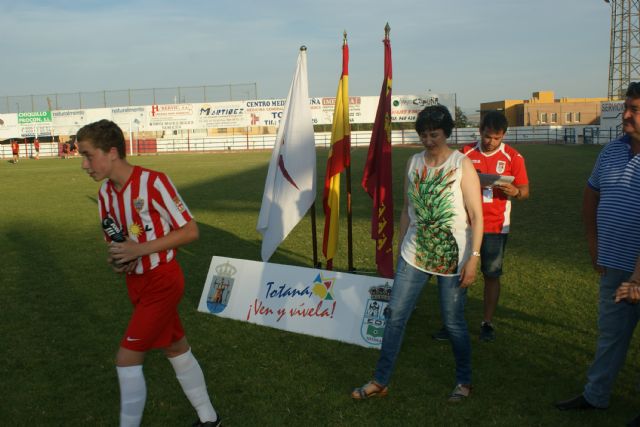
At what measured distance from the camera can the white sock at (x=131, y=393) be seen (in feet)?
11.6

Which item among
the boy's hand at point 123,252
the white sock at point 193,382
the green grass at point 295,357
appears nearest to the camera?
the boy's hand at point 123,252

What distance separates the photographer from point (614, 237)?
3854 millimetres

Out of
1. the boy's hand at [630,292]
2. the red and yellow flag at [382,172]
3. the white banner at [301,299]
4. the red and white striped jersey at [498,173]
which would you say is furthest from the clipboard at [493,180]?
the boy's hand at [630,292]

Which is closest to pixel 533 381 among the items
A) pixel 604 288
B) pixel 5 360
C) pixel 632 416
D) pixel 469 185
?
pixel 632 416

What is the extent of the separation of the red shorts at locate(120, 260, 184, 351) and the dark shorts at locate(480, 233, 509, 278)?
9.71 feet

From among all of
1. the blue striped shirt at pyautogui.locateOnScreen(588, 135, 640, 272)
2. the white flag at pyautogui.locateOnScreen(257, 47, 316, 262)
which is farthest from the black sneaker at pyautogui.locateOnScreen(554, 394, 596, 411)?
the white flag at pyautogui.locateOnScreen(257, 47, 316, 262)

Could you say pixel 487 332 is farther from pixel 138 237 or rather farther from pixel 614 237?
pixel 138 237

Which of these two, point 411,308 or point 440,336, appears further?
point 440,336

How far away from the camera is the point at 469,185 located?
409 cm

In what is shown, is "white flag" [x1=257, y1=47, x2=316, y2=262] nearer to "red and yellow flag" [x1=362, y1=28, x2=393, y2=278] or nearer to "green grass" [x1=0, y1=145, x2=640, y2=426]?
"red and yellow flag" [x1=362, y1=28, x2=393, y2=278]

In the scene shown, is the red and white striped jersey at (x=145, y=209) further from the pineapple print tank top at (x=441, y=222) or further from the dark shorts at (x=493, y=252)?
the dark shorts at (x=493, y=252)

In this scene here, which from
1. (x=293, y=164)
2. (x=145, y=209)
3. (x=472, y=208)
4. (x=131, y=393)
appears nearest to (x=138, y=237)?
(x=145, y=209)

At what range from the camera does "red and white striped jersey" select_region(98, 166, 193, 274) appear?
11.4 ft

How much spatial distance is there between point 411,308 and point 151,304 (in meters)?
1.68
